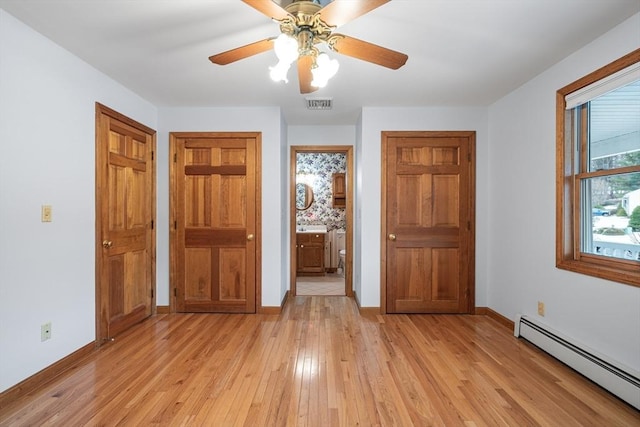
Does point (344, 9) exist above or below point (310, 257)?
above

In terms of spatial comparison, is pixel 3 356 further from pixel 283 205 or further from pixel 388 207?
pixel 388 207

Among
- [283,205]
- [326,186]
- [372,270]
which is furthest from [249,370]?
[326,186]

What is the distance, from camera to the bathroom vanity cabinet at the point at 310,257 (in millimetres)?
5930

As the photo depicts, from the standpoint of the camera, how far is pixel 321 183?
6559 mm

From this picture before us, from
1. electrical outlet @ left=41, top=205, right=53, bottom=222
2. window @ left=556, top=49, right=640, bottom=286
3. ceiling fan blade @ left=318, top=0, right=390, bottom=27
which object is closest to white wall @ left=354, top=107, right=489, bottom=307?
window @ left=556, top=49, right=640, bottom=286

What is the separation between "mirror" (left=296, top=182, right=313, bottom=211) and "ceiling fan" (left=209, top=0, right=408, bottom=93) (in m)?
4.58

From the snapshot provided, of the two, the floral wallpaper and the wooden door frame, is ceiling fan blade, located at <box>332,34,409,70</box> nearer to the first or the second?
Result: the wooden door frame

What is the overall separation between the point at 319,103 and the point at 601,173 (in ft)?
8.22

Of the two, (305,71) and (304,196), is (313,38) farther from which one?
(304,196)

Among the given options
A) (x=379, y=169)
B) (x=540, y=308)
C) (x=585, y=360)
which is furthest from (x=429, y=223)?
(x=585, y=360)

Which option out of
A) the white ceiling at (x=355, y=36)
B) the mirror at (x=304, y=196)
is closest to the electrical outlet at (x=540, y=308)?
the white ceiling at (x=355, y=36)

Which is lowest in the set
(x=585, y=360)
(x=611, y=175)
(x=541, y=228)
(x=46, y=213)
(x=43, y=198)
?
(x=585, y=360)

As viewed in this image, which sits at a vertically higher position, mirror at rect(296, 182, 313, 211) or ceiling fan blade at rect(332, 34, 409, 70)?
ceiling fan blade at rect(332, 34, 409, 70)

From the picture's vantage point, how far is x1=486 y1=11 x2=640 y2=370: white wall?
2129mm
